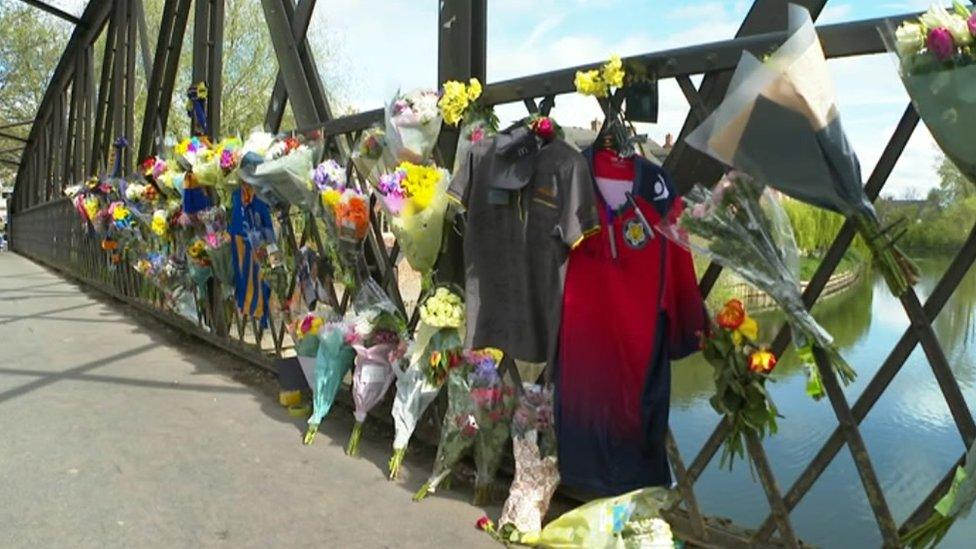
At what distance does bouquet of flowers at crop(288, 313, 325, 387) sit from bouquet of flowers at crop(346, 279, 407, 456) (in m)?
Answer: 0.53

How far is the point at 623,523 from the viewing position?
9.36 feet

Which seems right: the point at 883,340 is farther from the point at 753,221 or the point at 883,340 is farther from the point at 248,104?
the point at 248,104

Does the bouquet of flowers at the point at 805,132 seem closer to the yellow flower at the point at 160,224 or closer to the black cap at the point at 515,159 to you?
the black cap at the point at 515,159

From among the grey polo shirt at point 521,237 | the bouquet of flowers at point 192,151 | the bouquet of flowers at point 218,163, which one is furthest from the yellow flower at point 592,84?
the bouquet of flowers at point 192,151

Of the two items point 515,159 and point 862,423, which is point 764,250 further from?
point 515,159

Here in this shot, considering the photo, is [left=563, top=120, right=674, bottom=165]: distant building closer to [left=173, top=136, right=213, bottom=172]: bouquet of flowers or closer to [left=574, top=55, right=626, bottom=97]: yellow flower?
[left=574, top=55, right=626, bottom=97]: yellow flower

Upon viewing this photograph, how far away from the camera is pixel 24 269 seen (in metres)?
19.2

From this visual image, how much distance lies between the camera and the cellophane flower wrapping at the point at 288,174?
15.5 ft

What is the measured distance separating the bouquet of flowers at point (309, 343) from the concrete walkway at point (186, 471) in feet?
1.17

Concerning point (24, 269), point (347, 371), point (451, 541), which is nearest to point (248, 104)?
point (24, 269)

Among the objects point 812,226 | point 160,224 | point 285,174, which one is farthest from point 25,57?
point 812,226

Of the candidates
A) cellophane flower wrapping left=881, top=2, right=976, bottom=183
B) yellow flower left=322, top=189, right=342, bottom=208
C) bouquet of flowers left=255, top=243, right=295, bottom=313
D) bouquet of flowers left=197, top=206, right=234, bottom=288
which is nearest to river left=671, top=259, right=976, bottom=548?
cellophane flower wrapping left=881, top=2, right=976, bottom=183

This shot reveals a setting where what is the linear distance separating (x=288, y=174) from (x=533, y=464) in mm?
2508

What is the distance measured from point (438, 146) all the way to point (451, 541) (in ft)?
6.04
